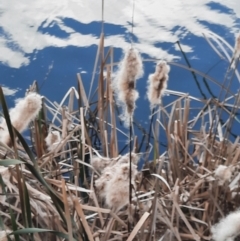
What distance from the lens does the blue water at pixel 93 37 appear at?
61.2 inches

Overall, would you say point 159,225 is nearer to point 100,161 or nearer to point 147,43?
point 100,161

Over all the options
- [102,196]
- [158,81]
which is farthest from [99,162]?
[158,81]

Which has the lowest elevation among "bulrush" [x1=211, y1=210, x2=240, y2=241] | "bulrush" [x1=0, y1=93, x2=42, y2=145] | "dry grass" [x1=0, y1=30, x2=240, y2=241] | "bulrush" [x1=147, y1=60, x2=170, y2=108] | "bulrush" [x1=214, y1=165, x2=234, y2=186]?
"dry grass" [x1=0, y1=30, x2=240, y2=241]

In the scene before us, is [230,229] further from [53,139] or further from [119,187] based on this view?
[53,139]

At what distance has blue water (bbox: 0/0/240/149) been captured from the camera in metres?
1.55

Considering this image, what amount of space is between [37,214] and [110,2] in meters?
1.01

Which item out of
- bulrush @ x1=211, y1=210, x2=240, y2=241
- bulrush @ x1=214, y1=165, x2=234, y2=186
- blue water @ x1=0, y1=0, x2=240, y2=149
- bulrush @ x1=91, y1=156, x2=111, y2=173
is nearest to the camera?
bulrush @ x1=211, y1=210, x2=240, y2=241

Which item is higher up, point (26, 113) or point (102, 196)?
point (26, 113)

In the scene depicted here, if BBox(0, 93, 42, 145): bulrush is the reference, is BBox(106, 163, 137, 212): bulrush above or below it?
below

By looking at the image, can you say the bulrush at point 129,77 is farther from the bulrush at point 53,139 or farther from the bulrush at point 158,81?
Result: the bulrush at point 53,139

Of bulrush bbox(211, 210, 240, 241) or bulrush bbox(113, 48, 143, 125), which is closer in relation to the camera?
bulrush bbox(211, 210, 240, 241)

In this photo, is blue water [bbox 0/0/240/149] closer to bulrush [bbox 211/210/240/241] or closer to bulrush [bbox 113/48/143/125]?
bulrush [bbox 113/48/143/125]

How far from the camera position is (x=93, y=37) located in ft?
5.36

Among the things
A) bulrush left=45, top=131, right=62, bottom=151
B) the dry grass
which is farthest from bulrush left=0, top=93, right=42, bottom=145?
bulrush left=45, top=131, right=62, bottom=151
